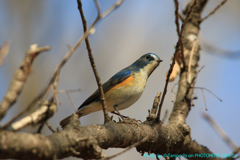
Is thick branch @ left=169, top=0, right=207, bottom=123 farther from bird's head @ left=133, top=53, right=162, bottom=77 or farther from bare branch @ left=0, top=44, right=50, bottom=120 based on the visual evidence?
bare branch @ left=0, top=44, right=50, bottom=120

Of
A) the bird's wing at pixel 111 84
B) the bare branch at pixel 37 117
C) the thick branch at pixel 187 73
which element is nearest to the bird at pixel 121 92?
the bird's wing at pixel 111 84

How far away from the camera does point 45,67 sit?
811 centimetres

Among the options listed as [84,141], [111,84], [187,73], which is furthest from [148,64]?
[84,141]

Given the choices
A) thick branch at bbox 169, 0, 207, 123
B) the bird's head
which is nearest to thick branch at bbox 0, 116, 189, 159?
thick branch at bbox 169, 0, 207, 123

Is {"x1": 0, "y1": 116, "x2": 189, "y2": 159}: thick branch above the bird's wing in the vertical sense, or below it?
below

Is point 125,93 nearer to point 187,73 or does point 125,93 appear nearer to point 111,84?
point 111,84

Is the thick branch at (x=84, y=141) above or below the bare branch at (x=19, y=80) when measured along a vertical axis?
below

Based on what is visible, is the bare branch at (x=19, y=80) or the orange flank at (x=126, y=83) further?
the orange flank at (x=126, y=83)

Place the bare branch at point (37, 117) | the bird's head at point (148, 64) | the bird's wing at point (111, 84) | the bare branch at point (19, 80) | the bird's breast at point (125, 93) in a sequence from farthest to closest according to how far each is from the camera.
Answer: the bird's head at point (148, 64), the bird's wing at point (111, 84), the bird's breast at point (125, 93), the bare branch at point (37, 117), the bare branch at point (19, 80)

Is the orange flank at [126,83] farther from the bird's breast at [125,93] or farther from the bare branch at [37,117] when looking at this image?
the bare branch at [37,117]

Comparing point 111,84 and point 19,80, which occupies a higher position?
point 111,84

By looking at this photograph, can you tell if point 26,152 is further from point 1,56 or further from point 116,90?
point 116,90

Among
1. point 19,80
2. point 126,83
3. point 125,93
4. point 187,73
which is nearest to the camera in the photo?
point 19,80

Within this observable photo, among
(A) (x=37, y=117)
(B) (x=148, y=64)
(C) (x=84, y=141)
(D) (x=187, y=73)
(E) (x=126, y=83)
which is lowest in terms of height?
(C) (x=84, y=141)
